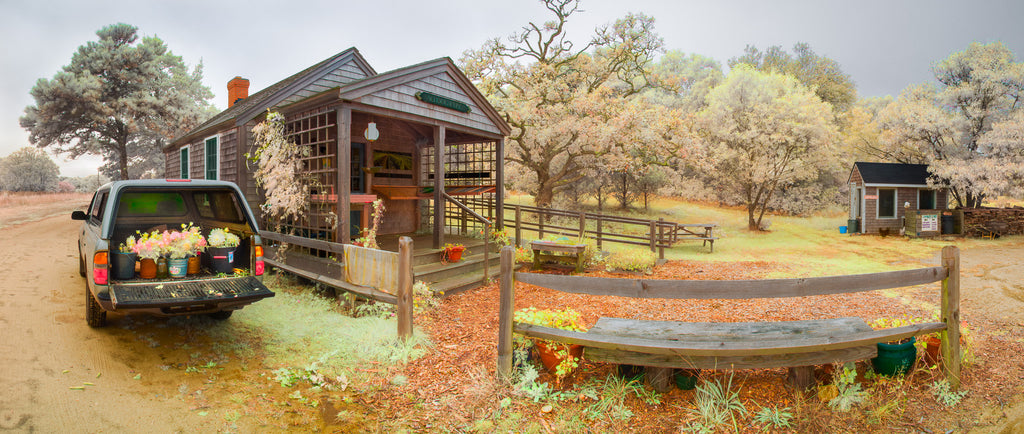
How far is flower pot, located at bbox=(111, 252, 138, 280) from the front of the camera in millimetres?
5027

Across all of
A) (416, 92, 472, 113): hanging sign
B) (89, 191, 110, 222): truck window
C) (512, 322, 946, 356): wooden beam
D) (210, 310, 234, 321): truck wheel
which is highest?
(416, 92, 472, 113): hanging sign

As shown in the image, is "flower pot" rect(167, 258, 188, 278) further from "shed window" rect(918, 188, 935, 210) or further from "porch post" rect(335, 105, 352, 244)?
"shed window" rect(918, 188, 935, 210)

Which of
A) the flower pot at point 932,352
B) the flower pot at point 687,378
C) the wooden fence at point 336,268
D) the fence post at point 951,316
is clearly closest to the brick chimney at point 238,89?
the wooden fence at point 336,268

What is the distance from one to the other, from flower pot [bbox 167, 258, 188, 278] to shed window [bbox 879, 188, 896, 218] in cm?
2485

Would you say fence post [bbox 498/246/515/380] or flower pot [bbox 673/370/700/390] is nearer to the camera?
flower pot [bbox 673/370/700/390]

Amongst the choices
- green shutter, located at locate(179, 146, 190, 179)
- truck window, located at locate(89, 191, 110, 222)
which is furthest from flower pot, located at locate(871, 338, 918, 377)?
green shutter, located at locate(179, 146, 190, 179)

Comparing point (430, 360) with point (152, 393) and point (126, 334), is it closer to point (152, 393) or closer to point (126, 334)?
point (152, 393)

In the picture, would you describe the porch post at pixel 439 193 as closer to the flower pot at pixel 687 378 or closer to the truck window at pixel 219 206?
the truck window at pixel 219 206

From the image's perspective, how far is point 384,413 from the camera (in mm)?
3959

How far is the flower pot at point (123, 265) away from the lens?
5027 millimetres

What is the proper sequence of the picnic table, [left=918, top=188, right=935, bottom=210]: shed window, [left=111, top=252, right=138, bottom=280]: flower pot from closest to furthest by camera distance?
[left=111, top=252, right=138, bottom=280]: flower pot < the picnic table < [left=918, top=188, right=935, bottom=210]: shed window

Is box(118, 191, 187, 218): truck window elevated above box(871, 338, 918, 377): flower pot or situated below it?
above

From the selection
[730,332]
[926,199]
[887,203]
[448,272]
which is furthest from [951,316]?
[926,199]

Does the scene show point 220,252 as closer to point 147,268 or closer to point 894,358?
point 147,268
